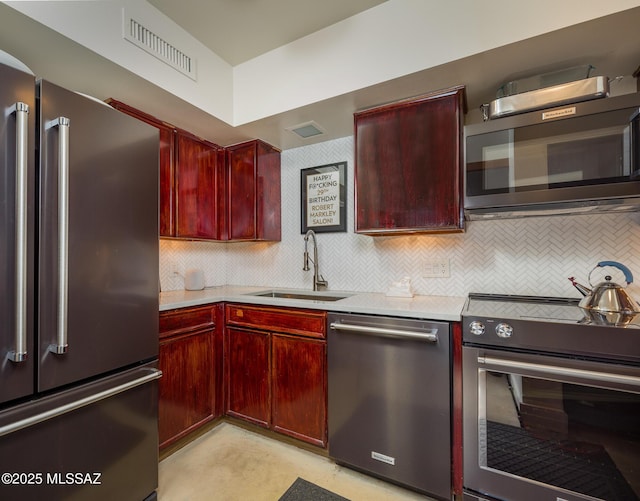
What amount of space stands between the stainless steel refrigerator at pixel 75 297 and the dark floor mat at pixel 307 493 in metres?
0.67

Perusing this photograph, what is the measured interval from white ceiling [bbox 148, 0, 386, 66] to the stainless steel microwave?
3.31 feet

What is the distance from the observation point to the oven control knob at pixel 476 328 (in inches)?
53.2

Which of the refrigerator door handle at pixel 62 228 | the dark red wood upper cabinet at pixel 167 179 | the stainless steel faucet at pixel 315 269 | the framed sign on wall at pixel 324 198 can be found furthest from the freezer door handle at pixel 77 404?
the framed sign on wall at pixel 324 198

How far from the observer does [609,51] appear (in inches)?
56.4

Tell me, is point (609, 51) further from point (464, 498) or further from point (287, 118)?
point (464, 498)

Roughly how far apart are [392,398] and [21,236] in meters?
1.67

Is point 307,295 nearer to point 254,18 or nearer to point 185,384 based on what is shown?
point 185,384

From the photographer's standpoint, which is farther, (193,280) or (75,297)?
(193,280)

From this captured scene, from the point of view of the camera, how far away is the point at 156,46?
167cm

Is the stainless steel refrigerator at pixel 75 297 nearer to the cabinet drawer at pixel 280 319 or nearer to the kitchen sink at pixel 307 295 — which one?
the cabinet drawer at pixel 280 319

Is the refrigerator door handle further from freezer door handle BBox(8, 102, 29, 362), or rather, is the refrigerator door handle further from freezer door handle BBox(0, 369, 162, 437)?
freezer door handle BBox(0, 369, 162, 437)

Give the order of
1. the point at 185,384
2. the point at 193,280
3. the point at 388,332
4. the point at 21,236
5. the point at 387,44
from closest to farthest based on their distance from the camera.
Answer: the point at 21,236 < the point at 388,332 < the point at 387,44 < the point at 185,384 < the point at 193,280

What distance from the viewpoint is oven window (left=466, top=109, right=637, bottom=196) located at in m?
1.30

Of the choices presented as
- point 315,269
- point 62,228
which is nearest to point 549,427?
point 315,269
